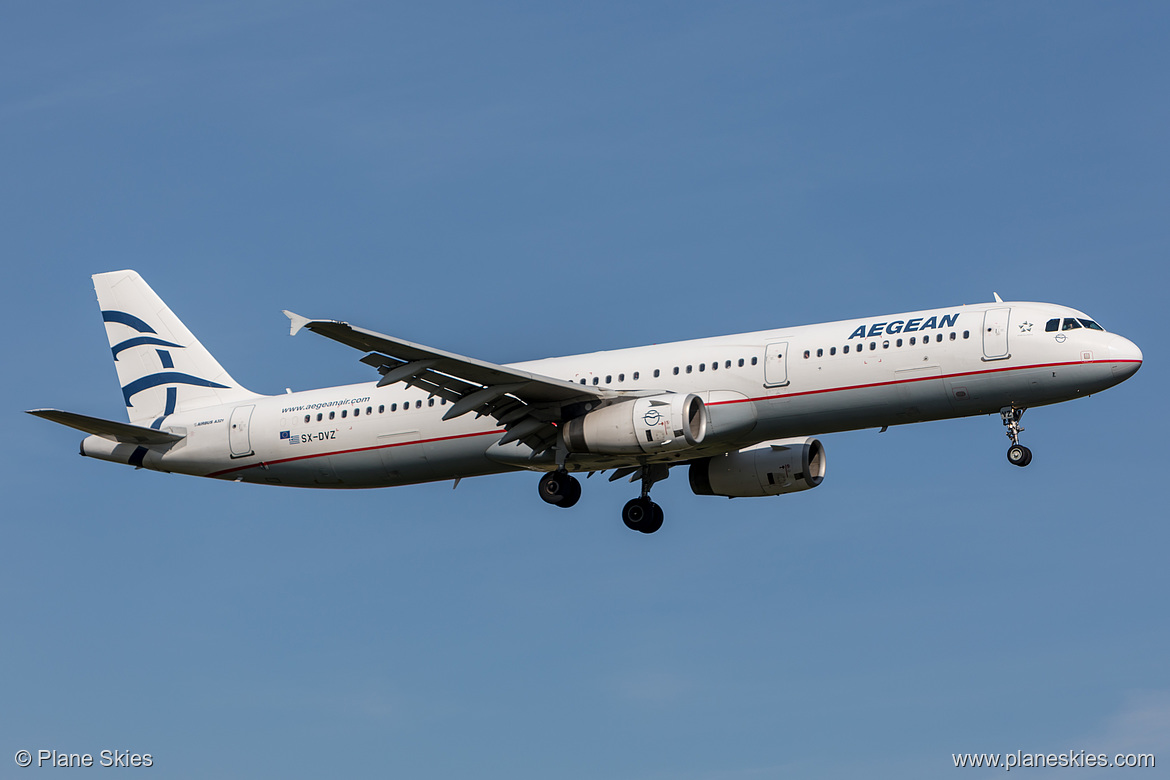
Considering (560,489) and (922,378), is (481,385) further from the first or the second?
(922,378)

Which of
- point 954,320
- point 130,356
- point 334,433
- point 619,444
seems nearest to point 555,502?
point 619,444

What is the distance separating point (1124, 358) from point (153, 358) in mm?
29323

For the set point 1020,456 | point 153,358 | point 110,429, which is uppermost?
point 153,358

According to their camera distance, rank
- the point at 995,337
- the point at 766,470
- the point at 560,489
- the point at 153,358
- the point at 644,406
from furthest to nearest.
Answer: the point at 153,358, the point at 766,470, the point at 560,489, the point at 644,406, the point at 995,337

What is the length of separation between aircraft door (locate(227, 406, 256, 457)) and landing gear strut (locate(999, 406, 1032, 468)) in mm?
21621

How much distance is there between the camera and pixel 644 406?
123 feet

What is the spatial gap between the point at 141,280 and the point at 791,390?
23.2 metres

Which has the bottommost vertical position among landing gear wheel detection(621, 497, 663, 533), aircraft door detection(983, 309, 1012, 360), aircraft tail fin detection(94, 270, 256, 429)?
landing gear wheel detection(621, 497, 663, 533)

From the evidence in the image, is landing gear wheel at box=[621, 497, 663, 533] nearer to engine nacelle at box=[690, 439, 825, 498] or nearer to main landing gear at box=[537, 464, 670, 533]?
main landing gear at box=[537, 464, 670, 533]

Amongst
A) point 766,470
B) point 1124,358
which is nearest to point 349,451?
point 766,470

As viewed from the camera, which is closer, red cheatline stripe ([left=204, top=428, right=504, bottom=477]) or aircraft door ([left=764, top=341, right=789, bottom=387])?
aircraft door ([left=764, top=341, right=789, bottom=387])

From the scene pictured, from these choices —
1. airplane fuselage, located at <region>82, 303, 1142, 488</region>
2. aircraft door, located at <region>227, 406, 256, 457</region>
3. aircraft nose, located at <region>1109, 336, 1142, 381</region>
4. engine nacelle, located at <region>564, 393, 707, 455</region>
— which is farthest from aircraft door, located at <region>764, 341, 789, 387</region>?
aircraft door, located at <region>227, 406, 256, 457</region>

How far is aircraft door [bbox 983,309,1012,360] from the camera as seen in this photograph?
3634 cm

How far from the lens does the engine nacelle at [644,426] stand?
37.0m
